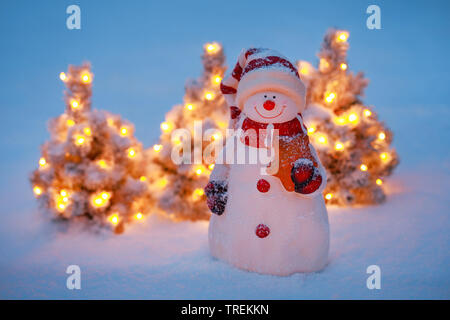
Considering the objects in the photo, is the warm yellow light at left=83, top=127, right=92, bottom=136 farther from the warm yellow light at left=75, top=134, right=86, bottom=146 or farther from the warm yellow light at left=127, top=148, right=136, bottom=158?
the warm yellow light at left=127, top=148, right=136, bottom=158

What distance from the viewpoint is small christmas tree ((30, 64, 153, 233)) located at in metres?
3.44

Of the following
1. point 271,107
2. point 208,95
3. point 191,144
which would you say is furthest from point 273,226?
point 208,95

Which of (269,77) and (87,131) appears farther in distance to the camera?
(87,131)

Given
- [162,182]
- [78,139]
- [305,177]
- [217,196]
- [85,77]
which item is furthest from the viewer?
[162,182]

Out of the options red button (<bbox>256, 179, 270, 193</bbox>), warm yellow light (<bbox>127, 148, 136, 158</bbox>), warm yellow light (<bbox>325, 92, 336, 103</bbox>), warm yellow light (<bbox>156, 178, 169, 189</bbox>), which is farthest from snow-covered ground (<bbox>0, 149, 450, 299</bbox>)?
warm yellow light (<bbox>325, 92, 336, 103</bbox>)

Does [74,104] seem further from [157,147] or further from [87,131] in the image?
[157,147]

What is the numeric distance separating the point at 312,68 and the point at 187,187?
1.95 metres

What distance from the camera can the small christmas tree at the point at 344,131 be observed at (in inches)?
154

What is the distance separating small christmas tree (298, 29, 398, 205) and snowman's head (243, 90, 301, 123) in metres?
1.52

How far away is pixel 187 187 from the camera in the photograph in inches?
149

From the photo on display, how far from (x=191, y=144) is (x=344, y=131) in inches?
63.3

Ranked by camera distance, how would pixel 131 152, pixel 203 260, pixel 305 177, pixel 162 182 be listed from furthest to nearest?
pixel 162 182, pixel 131 152, pixel 203 260, pixel 305 177

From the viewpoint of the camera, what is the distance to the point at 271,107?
2416 mm
